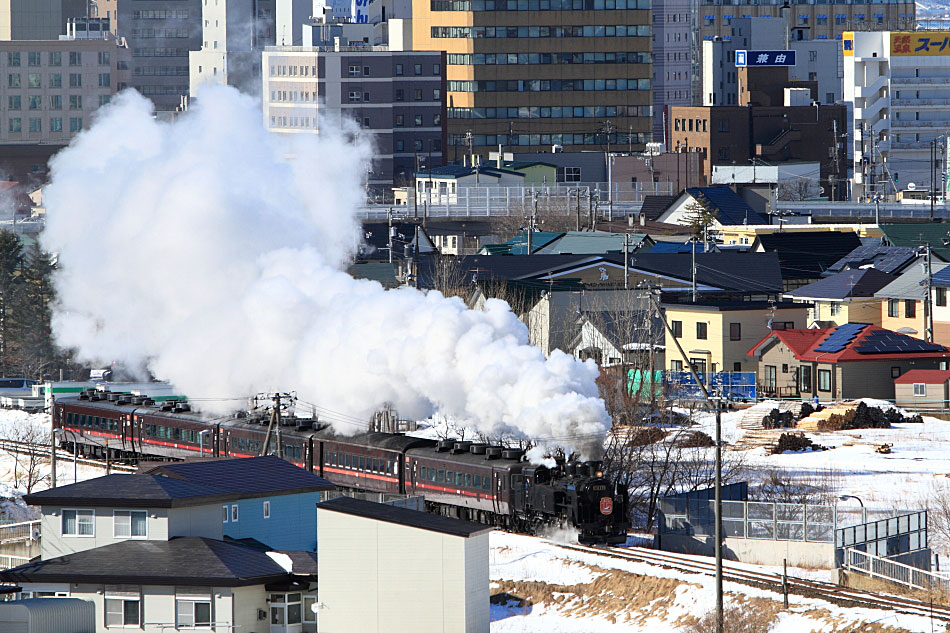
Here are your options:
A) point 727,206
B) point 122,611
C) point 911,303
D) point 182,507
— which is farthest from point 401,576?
point 727,206

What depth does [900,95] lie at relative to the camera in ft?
637

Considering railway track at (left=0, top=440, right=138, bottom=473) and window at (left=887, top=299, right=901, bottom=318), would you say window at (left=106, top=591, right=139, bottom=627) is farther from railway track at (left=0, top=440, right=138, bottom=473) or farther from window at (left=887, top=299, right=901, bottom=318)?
window at (left=887, top=299, right=901, bottom=318)

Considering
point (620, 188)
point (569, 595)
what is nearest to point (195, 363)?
point (569, 595)

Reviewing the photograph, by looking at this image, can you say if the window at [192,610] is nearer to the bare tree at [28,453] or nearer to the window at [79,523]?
the window at [79,523]

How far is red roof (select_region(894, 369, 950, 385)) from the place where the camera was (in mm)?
78312

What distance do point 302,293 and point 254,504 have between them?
20.5m

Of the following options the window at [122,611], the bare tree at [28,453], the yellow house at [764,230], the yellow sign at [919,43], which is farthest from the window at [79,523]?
the yellow sign at [919,43]

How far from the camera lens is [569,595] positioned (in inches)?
1719

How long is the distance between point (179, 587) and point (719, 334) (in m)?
48.5

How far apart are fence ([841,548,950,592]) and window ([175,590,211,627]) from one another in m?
16.6

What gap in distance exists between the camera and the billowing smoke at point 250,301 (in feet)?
167

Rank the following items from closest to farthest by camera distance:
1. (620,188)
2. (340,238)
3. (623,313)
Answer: (623,313) → (340,238) → (620,188)

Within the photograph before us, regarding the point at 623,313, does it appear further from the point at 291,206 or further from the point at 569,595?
the point at 569,595

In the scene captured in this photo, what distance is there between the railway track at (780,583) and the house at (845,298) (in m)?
46.3
